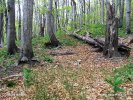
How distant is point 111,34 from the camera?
476 inches

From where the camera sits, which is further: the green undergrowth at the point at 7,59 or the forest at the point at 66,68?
the green undergrowth at the point at 7,59

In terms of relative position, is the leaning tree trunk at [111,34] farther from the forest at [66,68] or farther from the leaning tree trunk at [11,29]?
the leaning tree trunk at [11,29]

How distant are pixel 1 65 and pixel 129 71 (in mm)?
5492

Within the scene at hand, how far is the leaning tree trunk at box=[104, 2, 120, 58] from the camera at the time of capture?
39.3ft

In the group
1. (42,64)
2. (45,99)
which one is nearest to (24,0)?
(42,64)

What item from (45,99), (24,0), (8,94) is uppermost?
(24,0)

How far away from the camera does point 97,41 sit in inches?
606

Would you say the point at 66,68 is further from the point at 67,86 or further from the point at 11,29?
the point at 11,29

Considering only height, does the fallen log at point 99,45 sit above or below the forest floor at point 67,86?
above

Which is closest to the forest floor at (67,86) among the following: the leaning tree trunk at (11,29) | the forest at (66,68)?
the forest at (66,68)

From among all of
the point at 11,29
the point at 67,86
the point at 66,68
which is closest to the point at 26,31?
the point at 66,68

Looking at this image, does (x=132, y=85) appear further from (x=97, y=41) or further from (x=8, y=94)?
(x=97, y=41)

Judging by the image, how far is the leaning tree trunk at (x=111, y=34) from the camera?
1198 centimetres

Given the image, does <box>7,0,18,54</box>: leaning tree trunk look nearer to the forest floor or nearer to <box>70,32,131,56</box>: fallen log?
the forest floor
